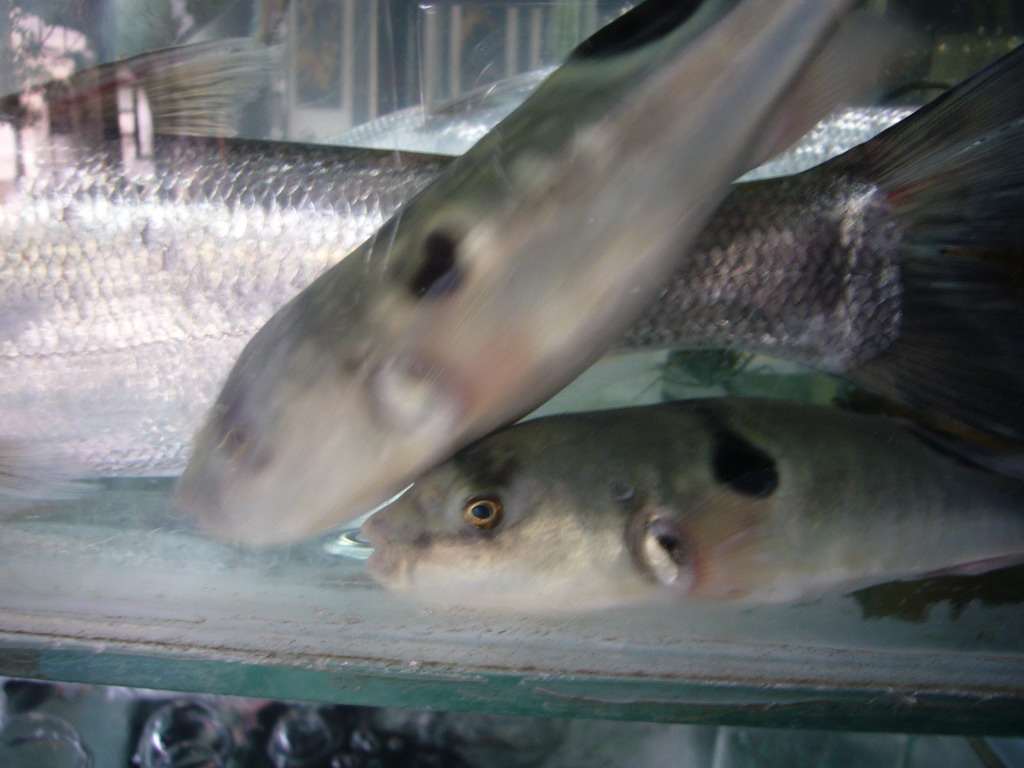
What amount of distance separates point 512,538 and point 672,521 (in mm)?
150

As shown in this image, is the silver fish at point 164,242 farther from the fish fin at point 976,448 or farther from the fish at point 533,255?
the fish fin at point 976,448

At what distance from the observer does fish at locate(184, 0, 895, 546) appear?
1.68 feet

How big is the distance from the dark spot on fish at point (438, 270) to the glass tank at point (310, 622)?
31cm

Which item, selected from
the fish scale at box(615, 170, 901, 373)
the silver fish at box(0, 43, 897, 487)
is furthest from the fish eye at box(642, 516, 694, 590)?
the silver fish at box(0, 43, 897, 487)

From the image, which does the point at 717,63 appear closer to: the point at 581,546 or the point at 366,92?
the point at 581,546

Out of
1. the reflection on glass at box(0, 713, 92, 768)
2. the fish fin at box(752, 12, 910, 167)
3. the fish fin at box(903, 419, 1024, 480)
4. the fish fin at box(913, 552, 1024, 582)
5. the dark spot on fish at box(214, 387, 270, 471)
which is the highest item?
the fish fin at box(752, 12, 910, 167)

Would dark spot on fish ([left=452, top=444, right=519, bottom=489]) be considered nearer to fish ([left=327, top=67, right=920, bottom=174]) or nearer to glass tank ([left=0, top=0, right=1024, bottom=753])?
glass tank ([left=0, top=0, right=1024, bottom=753])

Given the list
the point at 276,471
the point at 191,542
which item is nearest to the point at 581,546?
the point at 276,471

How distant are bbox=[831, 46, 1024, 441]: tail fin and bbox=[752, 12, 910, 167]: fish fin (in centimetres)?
8

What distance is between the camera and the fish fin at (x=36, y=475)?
0.84 m

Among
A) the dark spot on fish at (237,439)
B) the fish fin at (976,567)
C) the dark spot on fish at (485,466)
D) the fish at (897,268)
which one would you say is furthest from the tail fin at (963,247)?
the dark spot on fish at (237,439)

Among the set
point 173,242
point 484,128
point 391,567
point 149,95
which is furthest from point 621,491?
point 484,128

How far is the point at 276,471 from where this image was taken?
1.87ft

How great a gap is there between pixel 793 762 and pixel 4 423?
1.21m
